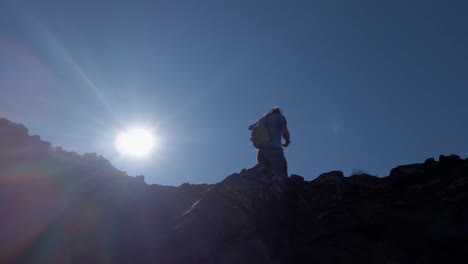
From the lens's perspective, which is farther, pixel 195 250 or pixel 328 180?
pixel 328 180

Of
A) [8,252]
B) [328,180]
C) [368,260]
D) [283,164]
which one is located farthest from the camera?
[283,164]

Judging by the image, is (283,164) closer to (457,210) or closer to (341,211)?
(341,211)

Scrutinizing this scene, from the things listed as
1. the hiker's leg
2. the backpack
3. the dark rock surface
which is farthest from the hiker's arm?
the dark rock surface

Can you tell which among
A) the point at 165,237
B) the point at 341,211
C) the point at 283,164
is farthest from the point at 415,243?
the point at 283,164

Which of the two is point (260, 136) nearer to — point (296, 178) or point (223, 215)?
point (296, 178)

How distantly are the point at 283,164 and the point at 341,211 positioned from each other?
16.5ft

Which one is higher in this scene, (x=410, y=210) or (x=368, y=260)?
(x=410, y=210)

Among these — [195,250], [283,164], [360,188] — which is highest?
[283,164]

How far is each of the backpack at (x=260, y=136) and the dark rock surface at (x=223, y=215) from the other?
2.71 meters

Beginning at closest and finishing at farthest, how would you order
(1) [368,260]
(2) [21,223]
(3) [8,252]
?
(1) [368,260] < (3) [8,252] < (2) [21,223]

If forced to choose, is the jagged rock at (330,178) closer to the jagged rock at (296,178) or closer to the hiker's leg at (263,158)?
the jagged rock at (296,178)

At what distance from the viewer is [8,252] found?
10.9 metres

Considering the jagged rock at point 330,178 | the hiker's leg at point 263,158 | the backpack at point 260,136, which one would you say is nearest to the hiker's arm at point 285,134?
the backpack at point 260,136

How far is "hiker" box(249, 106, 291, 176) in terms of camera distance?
56.6ft
